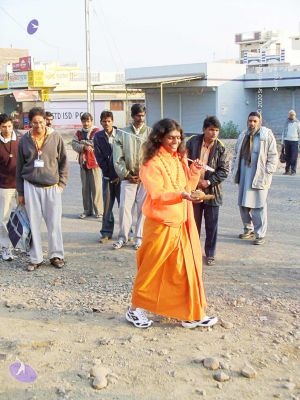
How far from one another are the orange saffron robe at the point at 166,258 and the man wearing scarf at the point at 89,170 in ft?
16.0

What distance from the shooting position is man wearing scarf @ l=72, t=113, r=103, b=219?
9.30m

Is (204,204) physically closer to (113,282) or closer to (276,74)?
(113,282)

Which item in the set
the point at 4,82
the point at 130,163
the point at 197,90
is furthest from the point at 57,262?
the point at 4,82

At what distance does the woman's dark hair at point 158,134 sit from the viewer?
14.3 ft

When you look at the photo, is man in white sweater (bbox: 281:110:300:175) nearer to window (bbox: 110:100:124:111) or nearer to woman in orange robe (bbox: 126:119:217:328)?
woman in orange robe (bbox: 126:119:217:328)

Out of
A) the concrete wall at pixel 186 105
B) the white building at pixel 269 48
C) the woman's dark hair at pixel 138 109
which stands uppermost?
the white building at pixel 269 48

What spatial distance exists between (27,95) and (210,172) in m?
33.4

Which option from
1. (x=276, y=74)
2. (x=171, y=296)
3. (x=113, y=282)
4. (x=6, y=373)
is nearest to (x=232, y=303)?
(x=171, y=296)

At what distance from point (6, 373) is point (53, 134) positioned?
312 centimetres

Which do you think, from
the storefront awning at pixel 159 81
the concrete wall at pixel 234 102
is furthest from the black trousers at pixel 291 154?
the concrete wall at pixel 234 102

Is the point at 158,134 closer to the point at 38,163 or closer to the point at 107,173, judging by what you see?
the point at 38,163

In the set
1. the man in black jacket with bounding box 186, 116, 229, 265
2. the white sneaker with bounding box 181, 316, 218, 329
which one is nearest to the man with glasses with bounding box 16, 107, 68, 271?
the man in black jacket with bounding box 186, 116, 229, 265

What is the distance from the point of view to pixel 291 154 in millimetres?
14383

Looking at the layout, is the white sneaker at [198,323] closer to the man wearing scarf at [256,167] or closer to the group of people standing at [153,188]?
the group of people standing at [153,188]
